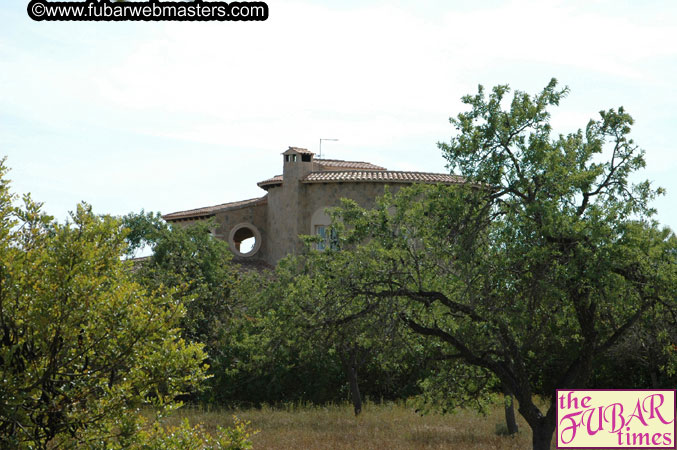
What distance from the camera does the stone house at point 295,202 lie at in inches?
1587

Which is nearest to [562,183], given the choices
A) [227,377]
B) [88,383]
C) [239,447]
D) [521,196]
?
[521,196]

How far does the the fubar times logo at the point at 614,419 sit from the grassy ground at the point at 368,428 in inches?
215

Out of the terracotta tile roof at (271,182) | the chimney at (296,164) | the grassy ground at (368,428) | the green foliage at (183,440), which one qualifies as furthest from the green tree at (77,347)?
the terracotta tile roof at (271,182)

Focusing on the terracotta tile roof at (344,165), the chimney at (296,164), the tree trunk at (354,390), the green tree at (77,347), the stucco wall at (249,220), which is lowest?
the tree trunk at (354,390)

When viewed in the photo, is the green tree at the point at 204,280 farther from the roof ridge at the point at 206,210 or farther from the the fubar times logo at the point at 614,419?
the the fubar times logo at the point at 614,419

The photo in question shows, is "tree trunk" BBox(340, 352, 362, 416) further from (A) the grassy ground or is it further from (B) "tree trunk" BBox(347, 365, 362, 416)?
(A) the grassy ground

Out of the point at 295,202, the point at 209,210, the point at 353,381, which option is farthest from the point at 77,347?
the point at 209,210

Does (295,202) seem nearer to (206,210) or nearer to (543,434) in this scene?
(206,210)

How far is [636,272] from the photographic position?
45.2 ft

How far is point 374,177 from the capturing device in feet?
131

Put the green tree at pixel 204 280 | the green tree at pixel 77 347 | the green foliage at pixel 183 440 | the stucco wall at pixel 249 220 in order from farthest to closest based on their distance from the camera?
the stucco wall at pixel 249 220, the green tree at pixel 204 280, the green foliage at pixel 183 440, the green tree at pixel 77 347

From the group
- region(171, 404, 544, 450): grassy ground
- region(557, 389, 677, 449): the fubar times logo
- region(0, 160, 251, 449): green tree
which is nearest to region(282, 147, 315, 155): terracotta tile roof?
region(171, 404, 544, 450): grassy ground

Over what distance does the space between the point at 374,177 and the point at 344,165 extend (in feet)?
27.8

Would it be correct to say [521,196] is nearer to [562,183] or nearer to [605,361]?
[562,183]
